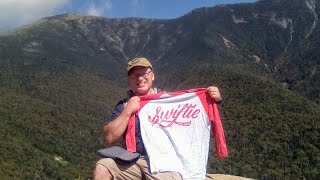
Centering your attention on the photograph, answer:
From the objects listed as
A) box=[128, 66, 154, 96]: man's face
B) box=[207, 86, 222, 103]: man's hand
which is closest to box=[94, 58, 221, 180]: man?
box=[128, 66, 154, 96]: man's face

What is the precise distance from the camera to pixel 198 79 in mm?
186625

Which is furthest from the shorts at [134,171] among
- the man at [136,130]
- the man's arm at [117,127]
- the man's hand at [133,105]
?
the man's hand at [133,105]

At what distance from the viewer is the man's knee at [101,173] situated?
6.23 meters

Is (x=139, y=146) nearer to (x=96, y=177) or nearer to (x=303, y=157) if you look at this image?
(x=96, y=177)

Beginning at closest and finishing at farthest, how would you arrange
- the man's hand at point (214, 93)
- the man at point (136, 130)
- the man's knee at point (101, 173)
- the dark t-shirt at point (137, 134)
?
the man's knee at point (101, 173)
the man at point (136, 130)
the dark t-shirt at point (137, 134)
the man's hand at point (214, 93)

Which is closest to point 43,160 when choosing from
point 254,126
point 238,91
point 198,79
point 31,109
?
point 31,109

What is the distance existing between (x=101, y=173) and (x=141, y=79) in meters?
1.49

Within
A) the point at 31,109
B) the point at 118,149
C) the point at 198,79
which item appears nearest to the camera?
the point at 118,149

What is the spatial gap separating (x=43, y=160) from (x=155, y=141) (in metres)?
120

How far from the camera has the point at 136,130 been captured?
23.3 feet

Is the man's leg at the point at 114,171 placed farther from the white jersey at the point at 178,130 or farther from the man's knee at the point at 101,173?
the white jersey at the point at 178,130

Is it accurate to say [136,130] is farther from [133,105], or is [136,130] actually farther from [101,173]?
[101,173]

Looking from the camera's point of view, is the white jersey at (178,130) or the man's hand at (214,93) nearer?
the white jersey at (178,130)

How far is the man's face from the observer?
6.95 m
